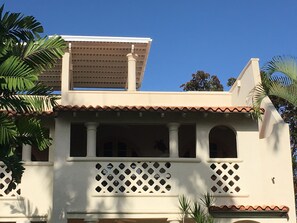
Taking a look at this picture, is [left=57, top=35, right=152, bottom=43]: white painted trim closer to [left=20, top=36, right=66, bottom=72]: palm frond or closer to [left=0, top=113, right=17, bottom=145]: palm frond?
[left=20, top=36, right=66, bottom=72]: palm frond

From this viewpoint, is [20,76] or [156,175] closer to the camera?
[20,76]

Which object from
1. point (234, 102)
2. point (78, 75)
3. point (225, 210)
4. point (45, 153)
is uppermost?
point (78, 75)

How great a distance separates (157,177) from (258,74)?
14.7 feet

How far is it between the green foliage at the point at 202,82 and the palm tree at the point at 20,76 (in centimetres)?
2373

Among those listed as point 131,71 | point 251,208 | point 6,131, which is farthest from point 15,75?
point 131,71

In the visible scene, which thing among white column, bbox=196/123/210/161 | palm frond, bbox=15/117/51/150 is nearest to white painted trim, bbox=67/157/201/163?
white column, bbox=196/123/210/161

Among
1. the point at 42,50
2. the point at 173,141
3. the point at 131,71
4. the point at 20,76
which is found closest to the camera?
the point at 20,76

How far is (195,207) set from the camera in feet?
47.0

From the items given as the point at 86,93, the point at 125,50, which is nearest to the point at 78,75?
the point at 125,50

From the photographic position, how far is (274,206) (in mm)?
14805

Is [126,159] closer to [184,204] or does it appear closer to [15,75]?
[184,204]

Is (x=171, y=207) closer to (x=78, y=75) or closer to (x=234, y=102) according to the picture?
(x=234, y=102)

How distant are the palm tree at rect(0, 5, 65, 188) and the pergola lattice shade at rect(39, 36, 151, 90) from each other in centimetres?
743

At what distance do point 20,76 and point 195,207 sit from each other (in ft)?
19.9
